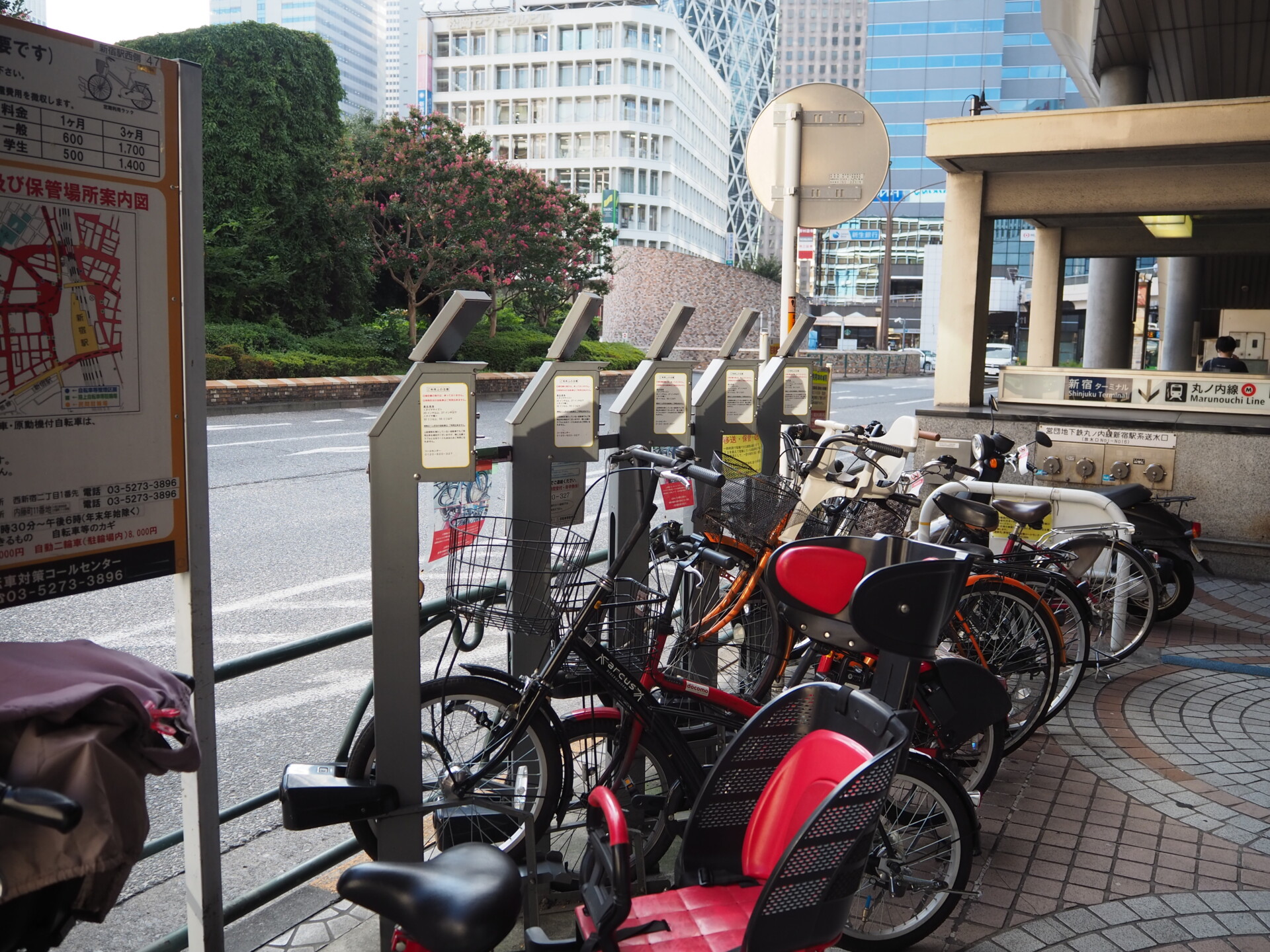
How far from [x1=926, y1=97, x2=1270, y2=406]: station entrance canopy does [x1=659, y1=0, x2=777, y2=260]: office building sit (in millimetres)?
110315

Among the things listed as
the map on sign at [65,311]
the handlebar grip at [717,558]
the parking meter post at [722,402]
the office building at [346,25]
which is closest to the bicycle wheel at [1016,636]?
the parking meter post at [722,402]

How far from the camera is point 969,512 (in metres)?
4.01

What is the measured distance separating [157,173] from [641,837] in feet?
6.03

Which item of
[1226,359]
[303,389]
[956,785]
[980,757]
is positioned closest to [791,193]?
[980,757]

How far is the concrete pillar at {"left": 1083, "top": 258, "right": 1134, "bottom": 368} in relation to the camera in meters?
16.2

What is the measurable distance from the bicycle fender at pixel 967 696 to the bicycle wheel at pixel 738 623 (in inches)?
30.2

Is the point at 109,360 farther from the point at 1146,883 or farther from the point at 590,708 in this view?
the point at 1146,883

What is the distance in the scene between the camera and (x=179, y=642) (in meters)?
2.32

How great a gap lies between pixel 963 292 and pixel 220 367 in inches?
606

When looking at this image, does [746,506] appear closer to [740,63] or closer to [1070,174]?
[1070,174]

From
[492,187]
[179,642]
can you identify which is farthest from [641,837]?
[492,187]

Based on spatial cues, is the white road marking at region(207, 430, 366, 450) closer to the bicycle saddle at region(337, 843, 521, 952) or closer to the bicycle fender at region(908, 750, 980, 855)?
the bicycle fender at region(908, 750, 980, 855)

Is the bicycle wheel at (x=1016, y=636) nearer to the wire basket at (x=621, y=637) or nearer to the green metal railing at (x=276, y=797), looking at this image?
the wire basket at (x=621, y=637)

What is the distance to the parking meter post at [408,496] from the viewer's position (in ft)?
8.29
